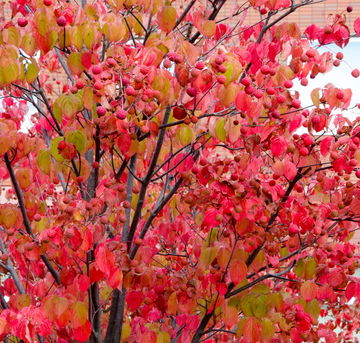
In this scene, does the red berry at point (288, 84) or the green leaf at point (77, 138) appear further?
the green leaf at point (77, 138)

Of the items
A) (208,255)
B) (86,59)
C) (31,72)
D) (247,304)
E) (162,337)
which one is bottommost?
(162,337)

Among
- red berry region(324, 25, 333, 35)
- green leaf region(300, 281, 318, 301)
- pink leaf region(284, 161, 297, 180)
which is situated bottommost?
green leaf region(300, 281, 318, 301)

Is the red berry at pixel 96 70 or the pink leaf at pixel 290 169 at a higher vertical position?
the red berry at pixel 96 70

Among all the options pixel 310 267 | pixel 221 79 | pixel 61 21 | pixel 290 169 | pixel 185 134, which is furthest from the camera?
pixel 310 267

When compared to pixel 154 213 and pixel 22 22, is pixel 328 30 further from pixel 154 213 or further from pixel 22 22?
pixel 22 22

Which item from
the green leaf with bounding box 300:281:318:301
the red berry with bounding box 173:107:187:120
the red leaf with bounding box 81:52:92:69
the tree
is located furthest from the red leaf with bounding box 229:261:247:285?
the red leaf with bounding box 81:52:92:69

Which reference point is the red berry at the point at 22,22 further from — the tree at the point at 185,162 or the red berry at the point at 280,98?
the red berry at the point at 280,98

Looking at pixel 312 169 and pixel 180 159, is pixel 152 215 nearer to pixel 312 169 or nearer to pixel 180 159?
pixel 180 159

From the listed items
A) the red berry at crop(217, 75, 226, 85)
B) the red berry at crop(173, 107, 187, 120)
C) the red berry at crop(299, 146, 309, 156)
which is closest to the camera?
the red berry at crop(217, 75, 226, 85)

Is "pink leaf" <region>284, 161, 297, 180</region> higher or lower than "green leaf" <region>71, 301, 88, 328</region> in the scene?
higher

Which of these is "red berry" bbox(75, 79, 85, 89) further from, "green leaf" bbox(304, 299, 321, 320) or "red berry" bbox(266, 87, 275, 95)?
"green leaf" bbox(304, 299, 321, 320)

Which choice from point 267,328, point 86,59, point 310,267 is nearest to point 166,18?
point 86,59

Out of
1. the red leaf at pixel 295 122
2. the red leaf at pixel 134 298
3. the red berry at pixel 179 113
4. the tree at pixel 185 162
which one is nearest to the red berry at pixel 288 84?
the tree at pixel 185 162

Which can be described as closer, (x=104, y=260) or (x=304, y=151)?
(x=104, y=260)
